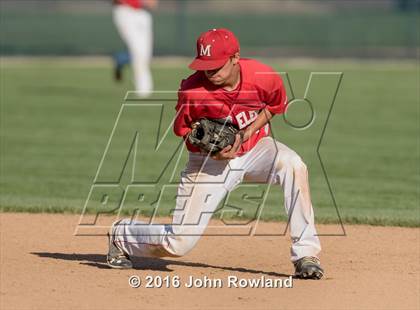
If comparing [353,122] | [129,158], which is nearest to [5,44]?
[353,122]

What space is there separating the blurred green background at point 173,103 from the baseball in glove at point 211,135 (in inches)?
133

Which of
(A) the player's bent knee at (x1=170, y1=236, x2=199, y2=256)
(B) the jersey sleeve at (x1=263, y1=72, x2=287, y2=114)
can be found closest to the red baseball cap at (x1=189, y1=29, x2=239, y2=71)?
(B) the jersey sleeve at (x1=263, y1=72, x2=287, y2=114)

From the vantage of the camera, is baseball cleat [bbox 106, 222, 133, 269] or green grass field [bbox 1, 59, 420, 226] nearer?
baseball cleat [bbox 106, 222, 133, 269]

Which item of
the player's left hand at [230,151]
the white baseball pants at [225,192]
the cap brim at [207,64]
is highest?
the cap brim at [207,64]

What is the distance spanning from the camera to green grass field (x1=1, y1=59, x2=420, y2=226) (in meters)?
12.0

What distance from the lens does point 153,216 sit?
10.9 m

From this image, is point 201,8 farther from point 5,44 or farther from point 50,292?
point 50,292

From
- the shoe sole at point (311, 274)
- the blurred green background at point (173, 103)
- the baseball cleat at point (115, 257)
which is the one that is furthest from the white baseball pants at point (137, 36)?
the shoe sole at point (311, 274)

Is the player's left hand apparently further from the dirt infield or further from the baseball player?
the dirt infield

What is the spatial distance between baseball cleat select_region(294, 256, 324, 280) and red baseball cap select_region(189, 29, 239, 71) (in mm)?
1584

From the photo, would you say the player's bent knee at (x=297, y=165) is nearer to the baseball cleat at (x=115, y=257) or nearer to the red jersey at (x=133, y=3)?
the baseball cleat at (x=115, y=257)

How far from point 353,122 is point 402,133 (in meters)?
1.78

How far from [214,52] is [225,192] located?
1.12 m

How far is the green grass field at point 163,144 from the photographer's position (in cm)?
1195
